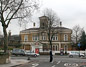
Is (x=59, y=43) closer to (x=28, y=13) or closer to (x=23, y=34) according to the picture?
(x=23, y=34)

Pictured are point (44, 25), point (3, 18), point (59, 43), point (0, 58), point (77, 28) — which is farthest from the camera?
point (77, 28)

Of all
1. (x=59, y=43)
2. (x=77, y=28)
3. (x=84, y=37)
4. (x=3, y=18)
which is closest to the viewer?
(x=3, y=18)

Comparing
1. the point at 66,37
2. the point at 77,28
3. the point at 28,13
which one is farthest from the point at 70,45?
the point at 28,13

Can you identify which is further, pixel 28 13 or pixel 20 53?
pixel 20 53

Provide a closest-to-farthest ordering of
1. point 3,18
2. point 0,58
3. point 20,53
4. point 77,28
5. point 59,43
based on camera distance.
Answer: point 0,58, point 3,18, point 20,53, point 59,43, point 77,28

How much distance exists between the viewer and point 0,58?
29094mm

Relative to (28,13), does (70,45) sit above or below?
below

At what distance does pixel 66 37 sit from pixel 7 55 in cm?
5910

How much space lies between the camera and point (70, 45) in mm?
88062

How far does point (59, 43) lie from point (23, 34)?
15332 millimetres

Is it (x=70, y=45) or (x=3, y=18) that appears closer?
(x=3, y=18)

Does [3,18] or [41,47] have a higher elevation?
[3,18]

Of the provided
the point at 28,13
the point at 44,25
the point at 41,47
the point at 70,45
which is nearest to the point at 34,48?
the point at 41,47

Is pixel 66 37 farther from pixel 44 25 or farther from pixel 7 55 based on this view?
pixel 7 55
